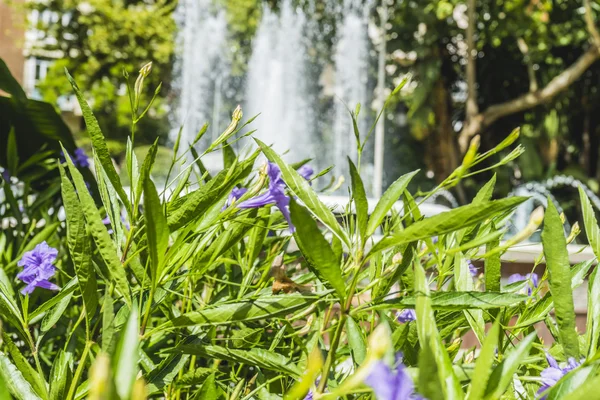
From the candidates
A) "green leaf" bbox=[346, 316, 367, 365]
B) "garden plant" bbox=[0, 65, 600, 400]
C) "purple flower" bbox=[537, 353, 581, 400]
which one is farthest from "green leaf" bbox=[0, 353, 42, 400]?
"purple flower" bbox=[537, 353, 581, 400]

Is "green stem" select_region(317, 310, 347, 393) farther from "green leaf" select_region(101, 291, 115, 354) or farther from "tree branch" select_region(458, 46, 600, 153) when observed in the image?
"tree branch" select_region(458, 46, 600, 153)

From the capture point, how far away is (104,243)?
0.45 m

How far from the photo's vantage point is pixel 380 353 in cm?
26

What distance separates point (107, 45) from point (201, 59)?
198 centimetres

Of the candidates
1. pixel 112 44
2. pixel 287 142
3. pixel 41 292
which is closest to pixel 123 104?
pixel 112 44

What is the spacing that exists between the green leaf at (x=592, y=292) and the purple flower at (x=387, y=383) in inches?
8.2

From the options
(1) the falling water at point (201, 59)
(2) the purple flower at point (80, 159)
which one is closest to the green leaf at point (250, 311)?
(2) the purple flower at point (80, 159)

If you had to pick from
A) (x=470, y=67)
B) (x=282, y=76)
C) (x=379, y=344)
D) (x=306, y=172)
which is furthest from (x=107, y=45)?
(x=379, y=344)

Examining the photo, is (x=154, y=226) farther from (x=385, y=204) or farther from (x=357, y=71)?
(x=357, y=71)

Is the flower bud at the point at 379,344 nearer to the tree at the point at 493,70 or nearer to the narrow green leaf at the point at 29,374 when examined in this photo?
the narrow green leaf at the point at 29,374

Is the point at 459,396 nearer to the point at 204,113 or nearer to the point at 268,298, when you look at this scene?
the point at 268,298

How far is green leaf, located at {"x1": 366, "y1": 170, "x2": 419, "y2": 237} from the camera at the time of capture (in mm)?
422

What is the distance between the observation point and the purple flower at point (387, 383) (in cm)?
27

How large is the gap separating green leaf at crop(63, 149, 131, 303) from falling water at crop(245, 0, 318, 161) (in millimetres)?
11161
